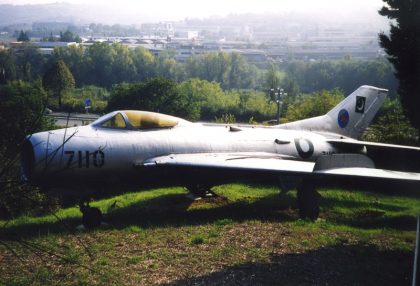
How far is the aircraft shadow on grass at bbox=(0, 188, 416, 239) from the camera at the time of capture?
12.3 meters

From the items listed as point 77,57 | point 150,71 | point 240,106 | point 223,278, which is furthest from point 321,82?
point 223,278

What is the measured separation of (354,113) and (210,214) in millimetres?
8795

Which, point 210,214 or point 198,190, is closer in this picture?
point 210,214

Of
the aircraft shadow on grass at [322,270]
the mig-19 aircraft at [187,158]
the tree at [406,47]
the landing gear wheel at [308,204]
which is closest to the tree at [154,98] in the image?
the mig-19 aircraft at [187,158]

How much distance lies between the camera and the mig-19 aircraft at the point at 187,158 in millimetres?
11836

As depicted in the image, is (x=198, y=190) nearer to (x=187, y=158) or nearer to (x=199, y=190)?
(x=199, y=190)

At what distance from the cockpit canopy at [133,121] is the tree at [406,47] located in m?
7.25

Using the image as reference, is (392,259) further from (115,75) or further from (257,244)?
(115,75)

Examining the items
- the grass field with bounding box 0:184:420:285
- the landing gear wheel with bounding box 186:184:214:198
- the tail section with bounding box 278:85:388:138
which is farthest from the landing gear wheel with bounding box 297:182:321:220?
the tail section with bounding box 278:85:388:138

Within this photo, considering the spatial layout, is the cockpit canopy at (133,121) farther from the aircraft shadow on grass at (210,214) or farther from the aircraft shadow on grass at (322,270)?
the aircraft shadow on grass at (322,270)

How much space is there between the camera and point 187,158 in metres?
13.3

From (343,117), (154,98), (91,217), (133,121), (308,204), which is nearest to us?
(91,217)

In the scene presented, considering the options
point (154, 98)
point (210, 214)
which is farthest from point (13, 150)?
point (154, 98)

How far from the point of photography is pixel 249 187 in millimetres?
18297
